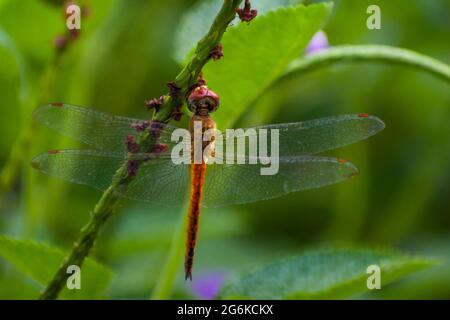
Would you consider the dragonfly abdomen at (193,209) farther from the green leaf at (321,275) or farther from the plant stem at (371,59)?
the plant stem at (371,59)

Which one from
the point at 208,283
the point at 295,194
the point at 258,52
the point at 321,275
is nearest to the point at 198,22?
the point at 258,52

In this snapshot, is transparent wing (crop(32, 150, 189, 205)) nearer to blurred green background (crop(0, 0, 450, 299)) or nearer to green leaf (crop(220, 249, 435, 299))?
green leaf (crop(220, 249, 435, 299))

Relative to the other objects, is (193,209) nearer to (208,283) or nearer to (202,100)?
(202,100)

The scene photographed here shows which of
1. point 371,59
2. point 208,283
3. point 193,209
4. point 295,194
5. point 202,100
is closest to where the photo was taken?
point 202,100

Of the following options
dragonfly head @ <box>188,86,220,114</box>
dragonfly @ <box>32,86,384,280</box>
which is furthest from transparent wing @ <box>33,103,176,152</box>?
dragonfly head @ <box>188,86,220,114</box>

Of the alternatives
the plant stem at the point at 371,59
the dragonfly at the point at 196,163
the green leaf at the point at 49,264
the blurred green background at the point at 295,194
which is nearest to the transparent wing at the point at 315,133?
the dragonfly at the point at 196,163

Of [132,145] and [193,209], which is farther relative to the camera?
[193,209]

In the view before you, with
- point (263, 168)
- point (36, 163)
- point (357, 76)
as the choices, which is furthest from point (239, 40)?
point (357, 76)
